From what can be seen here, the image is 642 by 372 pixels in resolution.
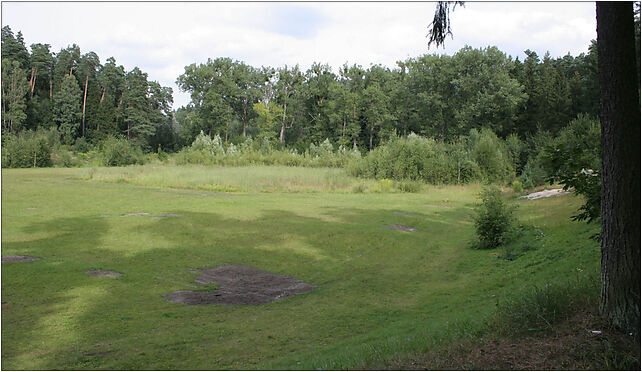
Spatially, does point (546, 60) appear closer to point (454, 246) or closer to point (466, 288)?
point (454, 246)

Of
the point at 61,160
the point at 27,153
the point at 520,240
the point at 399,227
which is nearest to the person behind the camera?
the point at 520,240

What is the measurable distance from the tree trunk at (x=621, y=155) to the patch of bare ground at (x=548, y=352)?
26 cm

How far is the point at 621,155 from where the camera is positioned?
4746mm

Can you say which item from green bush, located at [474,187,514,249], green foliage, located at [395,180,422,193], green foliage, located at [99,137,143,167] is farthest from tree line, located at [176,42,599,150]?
green bush, located at [474,187,514,249]

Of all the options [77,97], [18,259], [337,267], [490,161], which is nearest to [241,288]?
[337,267]

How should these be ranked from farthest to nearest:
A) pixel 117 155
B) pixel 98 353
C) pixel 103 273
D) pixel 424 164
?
1. pixel 117 155
2. pixel 424 164
3. pixel 103 273
4. pixel 98 353

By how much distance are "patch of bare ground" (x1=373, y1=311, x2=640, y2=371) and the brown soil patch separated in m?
4.39

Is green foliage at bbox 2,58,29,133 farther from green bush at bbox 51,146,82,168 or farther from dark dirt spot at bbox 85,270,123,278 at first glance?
dark dirt spot at bbox 85,270,123,278

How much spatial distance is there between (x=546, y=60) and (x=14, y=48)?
7287 cm

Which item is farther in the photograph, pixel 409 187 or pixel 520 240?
pixel 409 187

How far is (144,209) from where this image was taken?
62.2 ft

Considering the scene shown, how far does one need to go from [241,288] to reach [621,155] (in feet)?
22.5

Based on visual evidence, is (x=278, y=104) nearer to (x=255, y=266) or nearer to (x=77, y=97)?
(x=77, y=97)

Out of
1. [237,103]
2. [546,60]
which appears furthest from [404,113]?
[237,103]
